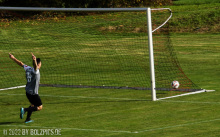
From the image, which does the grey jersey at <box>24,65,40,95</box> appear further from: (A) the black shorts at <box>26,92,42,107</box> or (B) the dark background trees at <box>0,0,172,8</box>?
(B) the dark background trees at <box>0,0,172,8</box>

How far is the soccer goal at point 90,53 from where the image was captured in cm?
1970

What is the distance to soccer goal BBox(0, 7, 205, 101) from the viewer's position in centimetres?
1970

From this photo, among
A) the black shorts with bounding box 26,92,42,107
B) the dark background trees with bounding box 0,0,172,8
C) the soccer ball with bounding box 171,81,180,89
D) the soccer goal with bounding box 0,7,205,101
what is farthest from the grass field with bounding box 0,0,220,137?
the dark background trees with bounding box 0,0,172,8

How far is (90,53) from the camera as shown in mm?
A: 30906

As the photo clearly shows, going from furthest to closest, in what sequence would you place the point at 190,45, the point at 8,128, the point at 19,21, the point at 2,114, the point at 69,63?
the point at 190,45 → the point at 69,63 → the point at 19,21 → the point at 2,114 → the point at 8,128

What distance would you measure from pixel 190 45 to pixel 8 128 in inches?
936

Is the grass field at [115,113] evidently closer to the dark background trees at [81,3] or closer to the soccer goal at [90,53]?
the soccer goal at [90,53]

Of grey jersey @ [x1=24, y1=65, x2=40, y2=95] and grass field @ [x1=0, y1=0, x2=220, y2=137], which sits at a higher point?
grey jersey @ [x1=24, y1=65, x2=40, y2=95]

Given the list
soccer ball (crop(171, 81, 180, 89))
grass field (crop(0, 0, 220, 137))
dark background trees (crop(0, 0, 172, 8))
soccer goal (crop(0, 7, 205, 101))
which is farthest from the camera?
dark background trees (crop(0, 0, 172, 8))

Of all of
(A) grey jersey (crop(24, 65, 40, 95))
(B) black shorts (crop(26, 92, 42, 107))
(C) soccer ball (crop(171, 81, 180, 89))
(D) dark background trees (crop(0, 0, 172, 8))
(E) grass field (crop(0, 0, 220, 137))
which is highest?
(D) dark background trees (crop(0, 0, 172, 8))

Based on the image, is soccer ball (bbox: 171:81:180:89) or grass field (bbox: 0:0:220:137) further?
soccer ball (bbox: 171:81:180:89)

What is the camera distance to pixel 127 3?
54344 millimetres

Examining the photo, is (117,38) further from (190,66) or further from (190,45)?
(190,66)

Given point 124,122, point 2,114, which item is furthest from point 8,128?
point 124,122
